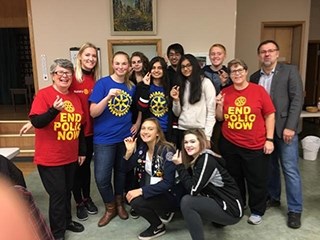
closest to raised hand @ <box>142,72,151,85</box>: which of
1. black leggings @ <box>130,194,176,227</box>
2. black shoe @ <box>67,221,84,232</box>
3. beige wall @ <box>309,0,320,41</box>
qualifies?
black leggings @ <box>130,194,176,227</box>

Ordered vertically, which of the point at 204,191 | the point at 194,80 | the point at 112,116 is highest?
the point at 194,80

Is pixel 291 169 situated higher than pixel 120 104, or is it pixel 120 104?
Answer: pixel 120 104

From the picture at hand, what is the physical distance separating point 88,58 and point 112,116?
0.49m

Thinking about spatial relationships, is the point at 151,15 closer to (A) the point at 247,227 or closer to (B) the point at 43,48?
(B) the point at 43,48

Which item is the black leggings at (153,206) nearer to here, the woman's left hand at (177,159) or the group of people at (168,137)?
the group of people at (168,137)

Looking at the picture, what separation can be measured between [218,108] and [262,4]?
149 inches

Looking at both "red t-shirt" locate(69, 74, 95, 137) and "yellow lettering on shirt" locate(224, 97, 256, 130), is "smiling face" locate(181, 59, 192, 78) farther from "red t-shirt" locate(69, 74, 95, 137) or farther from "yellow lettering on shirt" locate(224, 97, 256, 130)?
"red t-shirt" locate(69, 74, 95, 137)

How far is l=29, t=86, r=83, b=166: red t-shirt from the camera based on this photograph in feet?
6.71

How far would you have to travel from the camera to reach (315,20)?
21.3 ft

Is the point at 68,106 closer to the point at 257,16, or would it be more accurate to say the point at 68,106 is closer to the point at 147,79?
the point at 147,79

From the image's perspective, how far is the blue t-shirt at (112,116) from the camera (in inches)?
93.2

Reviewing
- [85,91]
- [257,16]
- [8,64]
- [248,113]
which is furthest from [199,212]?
[8,64]

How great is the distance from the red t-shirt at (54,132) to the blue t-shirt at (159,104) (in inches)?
25.6

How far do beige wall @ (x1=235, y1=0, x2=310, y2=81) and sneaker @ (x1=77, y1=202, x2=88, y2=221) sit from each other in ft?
13.2
